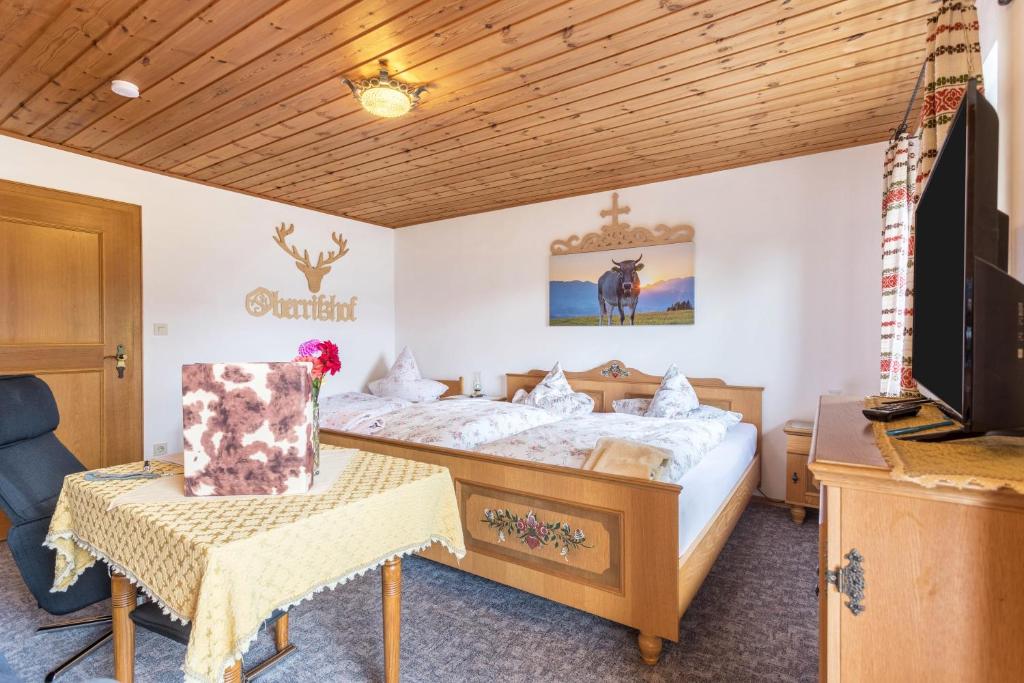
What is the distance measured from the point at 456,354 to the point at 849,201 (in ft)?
11.8

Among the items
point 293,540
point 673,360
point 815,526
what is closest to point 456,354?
point 673,360

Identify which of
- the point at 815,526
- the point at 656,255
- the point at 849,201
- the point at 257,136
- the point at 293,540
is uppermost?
the point at 257,136

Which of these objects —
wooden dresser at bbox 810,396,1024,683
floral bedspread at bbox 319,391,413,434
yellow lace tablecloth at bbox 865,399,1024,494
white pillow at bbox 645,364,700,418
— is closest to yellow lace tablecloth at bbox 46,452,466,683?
wooden dresser at bbox 810,396,1024,683

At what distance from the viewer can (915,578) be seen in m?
0.83

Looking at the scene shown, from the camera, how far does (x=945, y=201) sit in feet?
3.60

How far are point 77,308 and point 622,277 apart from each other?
399cm

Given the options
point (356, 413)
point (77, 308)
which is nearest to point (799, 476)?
point (356, 413)

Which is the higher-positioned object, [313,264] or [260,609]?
[313,264]

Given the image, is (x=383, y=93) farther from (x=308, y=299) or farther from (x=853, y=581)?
(x=308, y=299)

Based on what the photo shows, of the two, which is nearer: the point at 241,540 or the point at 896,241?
the point at 241,540

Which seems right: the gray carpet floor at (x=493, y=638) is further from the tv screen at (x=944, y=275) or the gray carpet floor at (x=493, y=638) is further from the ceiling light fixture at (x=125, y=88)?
the ceiling light fixture at (x=125, y=88)

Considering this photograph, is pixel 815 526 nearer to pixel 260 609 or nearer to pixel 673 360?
pixel 673 360

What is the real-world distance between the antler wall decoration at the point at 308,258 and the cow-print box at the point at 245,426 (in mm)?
3685

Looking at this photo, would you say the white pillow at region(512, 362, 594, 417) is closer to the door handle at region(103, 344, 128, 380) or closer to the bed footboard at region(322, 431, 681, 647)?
the bed footboard at region(322, 431, 681, 647)
